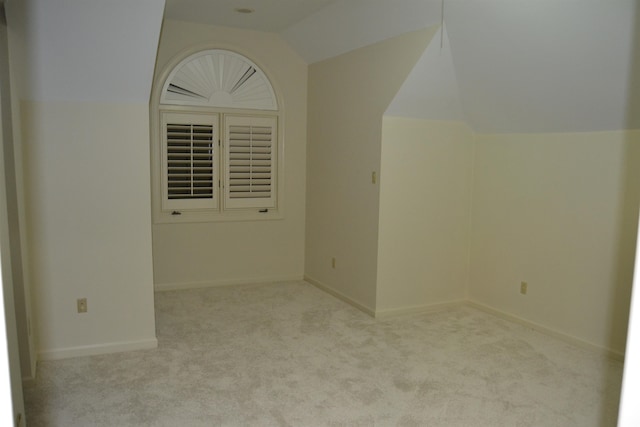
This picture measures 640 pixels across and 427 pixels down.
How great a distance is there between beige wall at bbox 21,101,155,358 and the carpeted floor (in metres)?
0.24

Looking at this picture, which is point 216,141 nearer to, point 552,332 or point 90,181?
point 90,181

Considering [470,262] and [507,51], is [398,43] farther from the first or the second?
[470,262]

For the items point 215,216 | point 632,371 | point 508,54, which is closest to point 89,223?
point 215,216

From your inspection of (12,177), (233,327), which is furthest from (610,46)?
(12,177)

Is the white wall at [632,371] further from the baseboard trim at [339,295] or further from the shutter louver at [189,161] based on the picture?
the shutter louver at [189,161]

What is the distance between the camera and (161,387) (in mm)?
3096

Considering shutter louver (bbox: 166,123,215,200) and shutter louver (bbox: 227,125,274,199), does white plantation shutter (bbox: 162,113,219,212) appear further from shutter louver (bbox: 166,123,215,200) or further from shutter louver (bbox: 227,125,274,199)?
shutter louver (bbox: 227,125,274,199)

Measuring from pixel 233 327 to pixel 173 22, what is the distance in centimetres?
304

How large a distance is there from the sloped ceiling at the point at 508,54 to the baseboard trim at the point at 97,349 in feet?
8.95

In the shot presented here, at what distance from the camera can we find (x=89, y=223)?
11.4 ft

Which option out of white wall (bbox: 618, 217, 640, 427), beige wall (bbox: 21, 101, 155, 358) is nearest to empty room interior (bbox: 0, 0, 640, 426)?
beige wall (bbox: 21, 101, 155, 358)

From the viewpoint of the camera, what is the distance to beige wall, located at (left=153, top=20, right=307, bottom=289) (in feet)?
16.9

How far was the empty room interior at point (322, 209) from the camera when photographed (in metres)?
2.98

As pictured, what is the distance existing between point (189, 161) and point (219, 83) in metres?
0.88
